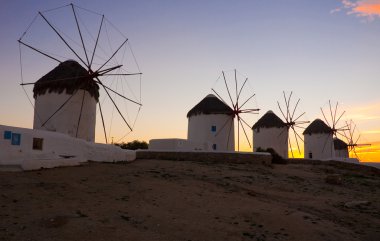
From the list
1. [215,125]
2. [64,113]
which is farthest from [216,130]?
[64,113]

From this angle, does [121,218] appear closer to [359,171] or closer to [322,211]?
[322,211]

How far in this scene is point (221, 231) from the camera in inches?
331

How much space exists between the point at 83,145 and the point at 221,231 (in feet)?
35.5

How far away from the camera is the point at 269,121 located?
38.2m

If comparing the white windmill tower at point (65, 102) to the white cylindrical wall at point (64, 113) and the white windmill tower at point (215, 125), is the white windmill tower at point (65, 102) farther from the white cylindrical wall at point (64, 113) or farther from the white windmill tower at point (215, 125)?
the white windmill tower at point (215, 125)

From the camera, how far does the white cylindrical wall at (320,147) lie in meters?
40.3

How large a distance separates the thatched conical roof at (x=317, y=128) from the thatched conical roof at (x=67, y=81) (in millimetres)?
27707

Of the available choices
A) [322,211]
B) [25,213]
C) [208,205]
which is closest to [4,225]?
[25,213]

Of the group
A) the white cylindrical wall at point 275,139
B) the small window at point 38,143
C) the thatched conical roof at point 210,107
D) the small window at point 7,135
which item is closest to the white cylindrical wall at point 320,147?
the white cylindrical wall at point 275,139

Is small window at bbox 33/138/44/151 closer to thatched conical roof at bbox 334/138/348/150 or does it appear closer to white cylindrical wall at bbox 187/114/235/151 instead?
white cylindrical wall at bbox 187/114/235/151

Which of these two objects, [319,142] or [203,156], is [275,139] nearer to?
[319,142]

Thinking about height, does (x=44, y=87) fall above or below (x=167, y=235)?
above

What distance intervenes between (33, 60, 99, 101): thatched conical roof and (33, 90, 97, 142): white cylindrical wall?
29 cm

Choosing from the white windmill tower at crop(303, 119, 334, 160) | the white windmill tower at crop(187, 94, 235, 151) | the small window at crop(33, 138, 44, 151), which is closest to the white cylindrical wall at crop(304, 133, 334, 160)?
the white windmill tower at crop(303, 119, 334, 160)
